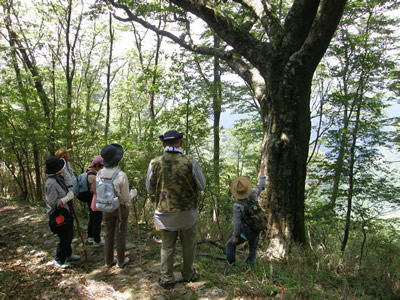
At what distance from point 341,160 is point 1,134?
405 inches

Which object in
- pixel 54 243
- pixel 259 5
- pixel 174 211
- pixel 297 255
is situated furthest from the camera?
pixel 259 5

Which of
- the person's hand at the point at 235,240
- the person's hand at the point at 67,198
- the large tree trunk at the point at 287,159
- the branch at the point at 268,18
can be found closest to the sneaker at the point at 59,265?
the person's hand at the point at 67,198

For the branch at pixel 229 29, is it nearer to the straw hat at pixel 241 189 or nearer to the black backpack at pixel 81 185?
the straw hat at pixel 241 189

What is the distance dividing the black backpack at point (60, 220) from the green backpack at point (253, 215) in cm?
261

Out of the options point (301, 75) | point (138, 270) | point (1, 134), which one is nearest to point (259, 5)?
point (301, 75)

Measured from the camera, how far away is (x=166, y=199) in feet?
9.75

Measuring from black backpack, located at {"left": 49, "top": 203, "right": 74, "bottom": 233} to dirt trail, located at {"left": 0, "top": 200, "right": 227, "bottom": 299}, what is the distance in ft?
2.20

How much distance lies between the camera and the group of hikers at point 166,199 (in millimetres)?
2984

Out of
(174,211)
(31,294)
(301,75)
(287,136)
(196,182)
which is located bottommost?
(31,294)

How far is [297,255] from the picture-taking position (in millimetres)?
4000

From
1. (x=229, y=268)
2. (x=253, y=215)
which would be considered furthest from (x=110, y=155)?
(x=229, y=268)

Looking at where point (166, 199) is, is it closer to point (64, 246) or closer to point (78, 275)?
point (78, 275)

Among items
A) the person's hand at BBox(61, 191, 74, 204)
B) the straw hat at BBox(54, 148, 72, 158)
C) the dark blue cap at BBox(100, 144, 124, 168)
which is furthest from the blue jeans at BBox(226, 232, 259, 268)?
the straw hat at BBox(54, 148, 72, 158)

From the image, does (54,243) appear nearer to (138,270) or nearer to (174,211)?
(138,270)
